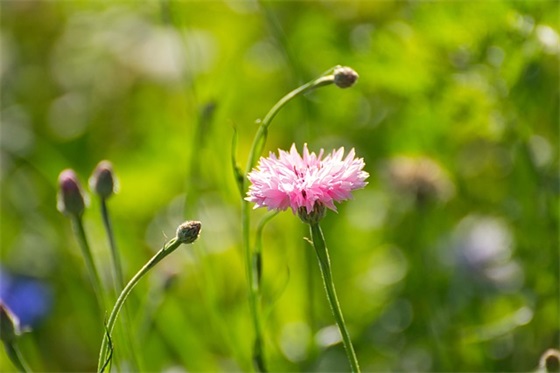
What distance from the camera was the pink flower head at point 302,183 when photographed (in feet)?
2.44

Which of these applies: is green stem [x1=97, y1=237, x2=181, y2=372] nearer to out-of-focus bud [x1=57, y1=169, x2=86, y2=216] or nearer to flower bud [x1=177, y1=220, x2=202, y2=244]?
flower bud [x1=177, y1=220, x2=202, y2=244]

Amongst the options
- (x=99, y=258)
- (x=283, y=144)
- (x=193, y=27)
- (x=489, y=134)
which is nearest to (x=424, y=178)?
(x=489, y=134)

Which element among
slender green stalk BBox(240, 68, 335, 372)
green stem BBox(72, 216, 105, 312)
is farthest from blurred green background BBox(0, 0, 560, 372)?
green stem BBox(72, 216, 105, 312)

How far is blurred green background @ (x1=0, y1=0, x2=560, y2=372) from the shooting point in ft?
4.30

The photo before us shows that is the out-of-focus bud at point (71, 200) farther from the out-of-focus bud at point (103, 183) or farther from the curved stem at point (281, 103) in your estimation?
the curved stem at point (281, 103)

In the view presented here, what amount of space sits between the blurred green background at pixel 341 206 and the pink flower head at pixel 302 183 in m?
0.28

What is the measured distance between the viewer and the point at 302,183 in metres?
0.75

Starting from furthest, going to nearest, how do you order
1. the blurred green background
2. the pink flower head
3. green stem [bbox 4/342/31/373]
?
the blurred green background
green stem [bbox 4/342/31/373]
the pink flower head

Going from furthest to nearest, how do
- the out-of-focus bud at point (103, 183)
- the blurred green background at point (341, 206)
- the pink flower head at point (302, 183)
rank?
1. the blurred green background at point (341, 206)
2. the out-of-focus bud at point (103, 183)
3. the pink flower head at point (302, 183)

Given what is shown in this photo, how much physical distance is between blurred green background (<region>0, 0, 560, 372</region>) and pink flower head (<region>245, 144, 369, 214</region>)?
0.93 ft

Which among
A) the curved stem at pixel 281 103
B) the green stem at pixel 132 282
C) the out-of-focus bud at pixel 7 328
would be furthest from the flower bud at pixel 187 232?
the out-of-focus bud at pixel 7 328

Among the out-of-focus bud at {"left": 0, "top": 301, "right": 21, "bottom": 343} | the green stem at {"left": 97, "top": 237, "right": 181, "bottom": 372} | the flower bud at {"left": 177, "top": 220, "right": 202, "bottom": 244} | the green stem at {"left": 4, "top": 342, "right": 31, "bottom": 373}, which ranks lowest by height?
the green stem at {"left": 4, "top": 342, "right": 31, "bottom": 373}

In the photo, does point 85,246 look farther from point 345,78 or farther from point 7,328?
point 345,78

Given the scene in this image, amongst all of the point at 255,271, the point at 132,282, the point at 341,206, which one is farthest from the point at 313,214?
the point at 341,206
